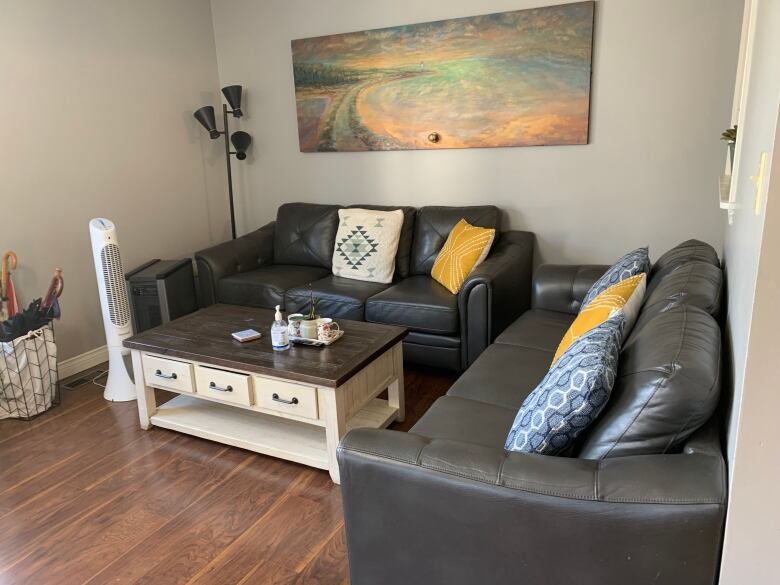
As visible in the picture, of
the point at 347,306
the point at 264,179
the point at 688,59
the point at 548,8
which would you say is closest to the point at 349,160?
the point at 264,179

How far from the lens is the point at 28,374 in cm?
292

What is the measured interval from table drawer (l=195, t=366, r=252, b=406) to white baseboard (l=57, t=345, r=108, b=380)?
4.41 feet

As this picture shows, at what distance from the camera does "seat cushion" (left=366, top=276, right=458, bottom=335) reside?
10.2 feet

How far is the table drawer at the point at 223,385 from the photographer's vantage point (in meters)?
2.47

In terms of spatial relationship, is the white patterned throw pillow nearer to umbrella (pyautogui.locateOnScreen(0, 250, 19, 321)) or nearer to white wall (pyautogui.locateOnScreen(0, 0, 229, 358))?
white wall (pyautogui.locateOnScreen(0, 0, 229, 358))

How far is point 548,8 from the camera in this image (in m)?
3.31

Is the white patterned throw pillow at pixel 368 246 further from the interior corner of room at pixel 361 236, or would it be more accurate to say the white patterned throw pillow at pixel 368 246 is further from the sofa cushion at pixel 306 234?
the sofa cushion at pixel 306 234

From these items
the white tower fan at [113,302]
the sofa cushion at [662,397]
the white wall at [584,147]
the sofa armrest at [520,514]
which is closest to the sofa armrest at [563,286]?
the white wall at [584,147]

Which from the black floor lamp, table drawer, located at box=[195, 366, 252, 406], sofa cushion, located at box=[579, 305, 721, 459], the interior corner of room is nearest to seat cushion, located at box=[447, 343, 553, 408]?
the interior corner of room

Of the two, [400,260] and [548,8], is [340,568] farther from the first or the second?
[548,8]

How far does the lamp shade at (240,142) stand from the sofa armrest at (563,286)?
244 cm

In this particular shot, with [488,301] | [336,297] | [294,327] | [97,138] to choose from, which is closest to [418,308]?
[488,301]


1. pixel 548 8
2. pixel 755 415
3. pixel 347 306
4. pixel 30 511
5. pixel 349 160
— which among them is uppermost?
pixel 548 8

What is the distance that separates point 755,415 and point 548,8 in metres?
2.93
